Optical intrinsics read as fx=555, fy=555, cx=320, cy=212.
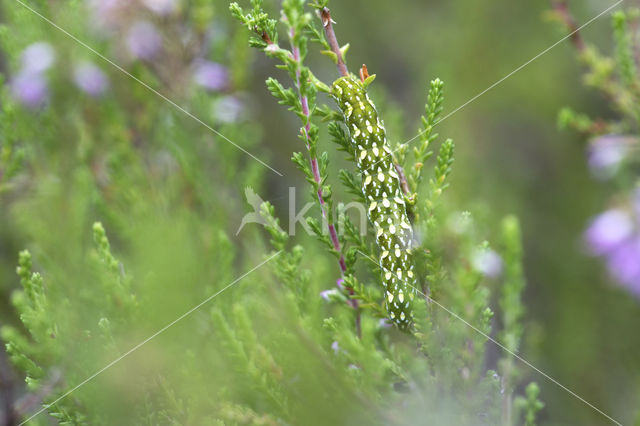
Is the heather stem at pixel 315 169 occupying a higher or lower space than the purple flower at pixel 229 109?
lower

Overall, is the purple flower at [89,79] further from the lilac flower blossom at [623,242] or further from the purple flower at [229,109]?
the lilac flower blossom at [623,242]

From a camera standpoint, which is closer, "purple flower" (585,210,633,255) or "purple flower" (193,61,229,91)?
"purple flower" (585,210,633,255)

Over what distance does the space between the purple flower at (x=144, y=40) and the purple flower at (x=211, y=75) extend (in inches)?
7.2

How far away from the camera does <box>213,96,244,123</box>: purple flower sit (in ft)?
7.30

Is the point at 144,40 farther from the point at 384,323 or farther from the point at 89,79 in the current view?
the point at 384,323

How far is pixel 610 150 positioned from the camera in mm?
1928

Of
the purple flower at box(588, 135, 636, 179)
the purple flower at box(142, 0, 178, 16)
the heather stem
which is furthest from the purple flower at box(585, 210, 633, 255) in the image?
the purple flower at box(142, 0, 178, 16)

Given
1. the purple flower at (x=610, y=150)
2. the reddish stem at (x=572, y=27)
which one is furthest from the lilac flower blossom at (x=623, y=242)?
the reddish stem at (x=572, y=27)

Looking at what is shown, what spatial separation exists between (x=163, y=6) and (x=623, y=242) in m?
1.95

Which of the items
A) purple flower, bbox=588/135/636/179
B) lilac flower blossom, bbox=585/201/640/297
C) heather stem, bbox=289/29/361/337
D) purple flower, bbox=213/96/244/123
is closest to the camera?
heather stem, bbox=289/29/361/337

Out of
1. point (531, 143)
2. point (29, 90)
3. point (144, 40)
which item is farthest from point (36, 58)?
point (531, 143)

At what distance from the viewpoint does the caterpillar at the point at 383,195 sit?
1.07 meters

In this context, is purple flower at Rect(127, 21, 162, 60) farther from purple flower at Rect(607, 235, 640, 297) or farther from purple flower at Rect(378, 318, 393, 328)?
purple flower at Rect(607, 235, 640, 297)

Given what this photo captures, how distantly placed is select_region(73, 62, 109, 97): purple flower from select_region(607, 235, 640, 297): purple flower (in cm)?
205
